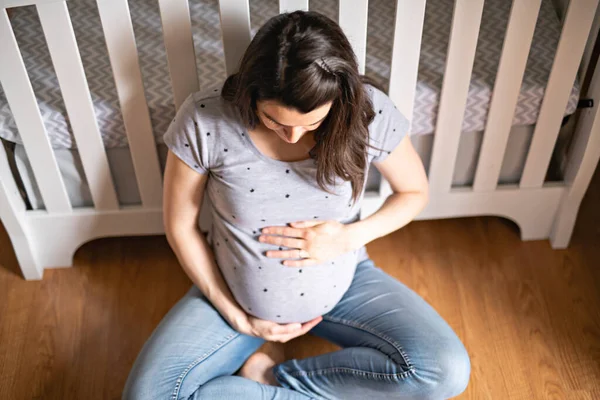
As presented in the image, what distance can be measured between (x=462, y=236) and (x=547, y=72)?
506 mm

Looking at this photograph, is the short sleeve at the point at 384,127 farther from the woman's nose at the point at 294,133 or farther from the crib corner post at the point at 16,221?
the crib corner post at the point at 16,221

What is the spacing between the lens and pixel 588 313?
1530 millimetres

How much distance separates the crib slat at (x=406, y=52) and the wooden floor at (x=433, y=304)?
1.55 ft

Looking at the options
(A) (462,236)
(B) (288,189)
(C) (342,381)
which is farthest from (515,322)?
(B) (288,189)

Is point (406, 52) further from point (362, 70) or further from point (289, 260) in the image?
point (289, 260)

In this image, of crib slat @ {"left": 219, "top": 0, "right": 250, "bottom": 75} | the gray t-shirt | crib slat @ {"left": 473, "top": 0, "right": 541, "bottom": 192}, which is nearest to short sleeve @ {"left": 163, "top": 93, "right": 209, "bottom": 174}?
the gray t-shirt

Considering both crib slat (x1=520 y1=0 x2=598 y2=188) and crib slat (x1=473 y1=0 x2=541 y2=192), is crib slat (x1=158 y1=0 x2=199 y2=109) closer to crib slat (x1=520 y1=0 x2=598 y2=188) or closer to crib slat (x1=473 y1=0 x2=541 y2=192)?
crib slat (x1=473 y1=0 x2=541 y2=192)

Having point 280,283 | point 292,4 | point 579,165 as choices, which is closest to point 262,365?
point 280,283

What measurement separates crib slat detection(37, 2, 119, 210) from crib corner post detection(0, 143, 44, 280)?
17 centimetres

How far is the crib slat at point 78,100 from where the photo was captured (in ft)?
3.80

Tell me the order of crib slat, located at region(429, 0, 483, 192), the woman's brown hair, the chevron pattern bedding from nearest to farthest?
1. the woman's brown hair
2. crib slat, located at region(429, 0, 483, 192)
3. the chevron pattern bedding

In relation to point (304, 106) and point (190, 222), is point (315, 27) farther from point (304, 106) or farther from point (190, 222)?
point (190, 222)

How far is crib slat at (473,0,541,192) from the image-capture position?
1221mm

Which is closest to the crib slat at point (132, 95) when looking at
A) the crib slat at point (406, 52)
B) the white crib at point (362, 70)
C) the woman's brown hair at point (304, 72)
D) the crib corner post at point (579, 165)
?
the white crib at point (362, 70)
